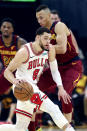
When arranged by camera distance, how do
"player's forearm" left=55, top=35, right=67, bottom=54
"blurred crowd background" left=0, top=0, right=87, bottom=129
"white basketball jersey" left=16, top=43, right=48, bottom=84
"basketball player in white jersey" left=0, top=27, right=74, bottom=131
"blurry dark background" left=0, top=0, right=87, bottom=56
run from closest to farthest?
"basketball player in white jersey" left=0, top=27, right=74, bottom=131 < "white basketball jersey" left=16, top=43, right=48, bottom=84 < "player's forearm" left=55, top=35, right=67, bottom=54 < "blurred crowd background" left=0, top=0, right=87, bottom=129 < "blurry dark background" left=0, top=0, right=87, bottom=56

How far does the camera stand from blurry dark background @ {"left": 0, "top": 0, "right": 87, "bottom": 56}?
1106cm

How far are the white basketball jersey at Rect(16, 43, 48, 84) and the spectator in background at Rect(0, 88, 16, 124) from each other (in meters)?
3.08

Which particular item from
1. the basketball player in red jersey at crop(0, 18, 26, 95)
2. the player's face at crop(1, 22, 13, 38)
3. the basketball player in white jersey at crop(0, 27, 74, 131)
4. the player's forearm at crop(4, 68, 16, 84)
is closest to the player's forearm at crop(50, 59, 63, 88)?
the basketball player in white jersey at crop(0, 27, 74, 131)

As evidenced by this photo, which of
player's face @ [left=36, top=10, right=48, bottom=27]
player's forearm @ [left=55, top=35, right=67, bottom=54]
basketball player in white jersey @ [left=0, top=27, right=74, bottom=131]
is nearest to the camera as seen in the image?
basketball player in white jersey @ [left=0, top=27, right=74, bottom=131]

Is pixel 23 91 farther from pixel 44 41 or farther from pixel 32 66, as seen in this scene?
pixel 44 41

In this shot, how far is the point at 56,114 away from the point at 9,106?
4.10 meters

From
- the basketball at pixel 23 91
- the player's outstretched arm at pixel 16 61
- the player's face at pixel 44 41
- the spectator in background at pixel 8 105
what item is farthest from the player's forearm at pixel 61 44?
the spectator in background at pixel 8 105

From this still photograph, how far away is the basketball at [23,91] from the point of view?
621 centimetres

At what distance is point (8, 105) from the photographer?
10.1 m

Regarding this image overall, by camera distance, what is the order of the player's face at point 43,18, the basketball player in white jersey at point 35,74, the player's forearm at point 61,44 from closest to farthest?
the basketball player in white jersey at point 35,74 < the player's forearm at point 61,44 < the player's face at point 43,18

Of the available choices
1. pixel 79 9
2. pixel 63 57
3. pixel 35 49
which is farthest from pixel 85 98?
pixel 35 49

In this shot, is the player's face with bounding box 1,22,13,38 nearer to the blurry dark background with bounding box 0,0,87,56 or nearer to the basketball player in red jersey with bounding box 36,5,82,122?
the basketball player in red jersey with bounding box 36,5,82,122

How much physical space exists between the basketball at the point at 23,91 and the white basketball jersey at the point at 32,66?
245mm

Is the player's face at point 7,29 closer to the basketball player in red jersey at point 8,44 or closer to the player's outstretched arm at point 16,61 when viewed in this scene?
the basketball player in red jersey at point 8,44
